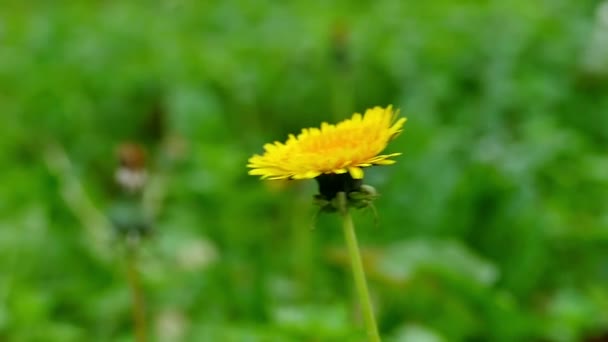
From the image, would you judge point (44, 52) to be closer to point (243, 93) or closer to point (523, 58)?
point (243, 93)

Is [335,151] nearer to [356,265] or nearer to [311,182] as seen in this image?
[356,265]

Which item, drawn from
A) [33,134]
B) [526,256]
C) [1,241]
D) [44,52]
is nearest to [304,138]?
[526,256]

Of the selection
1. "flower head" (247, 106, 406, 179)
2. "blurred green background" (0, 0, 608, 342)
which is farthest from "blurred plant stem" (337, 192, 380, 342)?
"blurred green background" (0, 0, 608, 342)

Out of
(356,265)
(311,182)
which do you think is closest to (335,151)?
(356,265)

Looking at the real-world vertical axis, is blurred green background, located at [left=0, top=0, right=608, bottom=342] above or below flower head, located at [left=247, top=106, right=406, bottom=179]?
above

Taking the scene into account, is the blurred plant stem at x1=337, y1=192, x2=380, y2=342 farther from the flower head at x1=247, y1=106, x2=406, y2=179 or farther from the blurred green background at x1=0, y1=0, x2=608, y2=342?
the blurred green background at x1=0, y1=0, x2=608, y2=342

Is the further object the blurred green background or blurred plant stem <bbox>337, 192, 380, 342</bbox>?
the blurred green background

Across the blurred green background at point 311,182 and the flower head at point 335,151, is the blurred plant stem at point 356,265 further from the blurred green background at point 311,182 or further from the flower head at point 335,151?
the blurred green background at point 311,182
